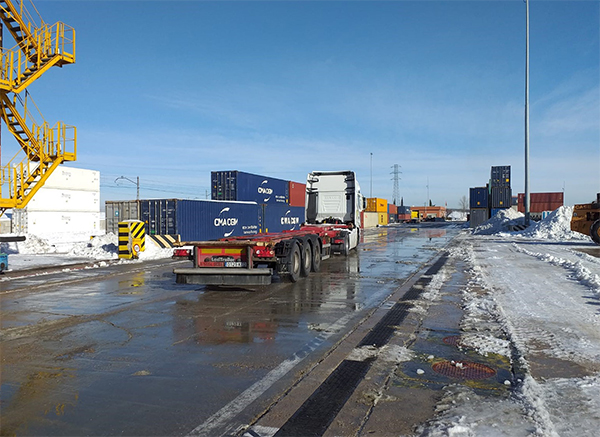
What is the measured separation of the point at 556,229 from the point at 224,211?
2396cm

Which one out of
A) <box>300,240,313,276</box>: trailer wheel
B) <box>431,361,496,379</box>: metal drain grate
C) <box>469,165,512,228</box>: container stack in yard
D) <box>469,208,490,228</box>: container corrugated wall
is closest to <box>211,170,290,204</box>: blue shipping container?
<box>300,240,313,276</box>: trailer wheel

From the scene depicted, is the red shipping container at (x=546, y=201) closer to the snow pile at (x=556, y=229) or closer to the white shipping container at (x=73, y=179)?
the snow pile at (x=556, y=229)

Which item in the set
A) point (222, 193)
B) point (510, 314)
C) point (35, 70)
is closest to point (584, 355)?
point (510, 314)

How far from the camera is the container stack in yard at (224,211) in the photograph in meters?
23.9

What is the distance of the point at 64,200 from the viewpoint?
42.0 meters

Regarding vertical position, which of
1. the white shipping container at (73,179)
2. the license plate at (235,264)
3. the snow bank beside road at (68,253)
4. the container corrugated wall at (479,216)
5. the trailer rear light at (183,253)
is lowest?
the snow bank beside road at (68,253)

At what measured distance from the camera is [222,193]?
3027cm

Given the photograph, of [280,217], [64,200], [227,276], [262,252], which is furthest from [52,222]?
[262,252]

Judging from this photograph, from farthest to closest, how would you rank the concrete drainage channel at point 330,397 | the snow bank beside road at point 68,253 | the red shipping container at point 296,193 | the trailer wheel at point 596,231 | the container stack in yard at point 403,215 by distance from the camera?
1. the container stack in yard at point 403,215
2. the red shipping container at point 296,193
3. the trailer wheel at point 596,231
4. the snow bank beside road at point 68,253
5. the concrete drainage channel at point 330,397

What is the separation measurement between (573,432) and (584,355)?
236 cm

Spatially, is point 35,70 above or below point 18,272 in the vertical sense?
above

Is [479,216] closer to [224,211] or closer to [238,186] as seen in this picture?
[238,186]

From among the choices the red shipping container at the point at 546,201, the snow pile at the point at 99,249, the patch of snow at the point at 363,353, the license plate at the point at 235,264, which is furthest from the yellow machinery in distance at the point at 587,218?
the red shipping container at the point at 546,201

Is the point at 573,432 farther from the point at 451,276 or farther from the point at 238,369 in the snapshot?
the point at 451,276
